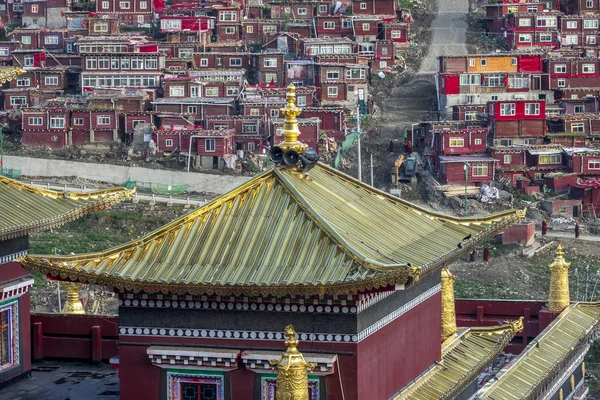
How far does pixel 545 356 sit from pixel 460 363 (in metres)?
6.94

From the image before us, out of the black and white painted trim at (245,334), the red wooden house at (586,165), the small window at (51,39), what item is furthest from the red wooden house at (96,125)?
the black and white painted trim at (245,334)

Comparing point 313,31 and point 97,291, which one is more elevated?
point 313,31

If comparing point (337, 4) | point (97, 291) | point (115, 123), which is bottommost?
point (97, 291)

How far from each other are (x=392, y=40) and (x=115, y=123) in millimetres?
28651

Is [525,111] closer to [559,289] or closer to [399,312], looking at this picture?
[559,289]

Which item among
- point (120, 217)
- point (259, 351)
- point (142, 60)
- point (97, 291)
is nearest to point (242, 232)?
point (259, 351)

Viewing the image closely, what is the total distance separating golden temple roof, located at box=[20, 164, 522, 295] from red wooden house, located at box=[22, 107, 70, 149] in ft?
234

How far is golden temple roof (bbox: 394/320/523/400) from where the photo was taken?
942 inches

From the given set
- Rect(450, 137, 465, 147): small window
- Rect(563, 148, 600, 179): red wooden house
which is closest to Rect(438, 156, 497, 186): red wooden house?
Rect(450, 137, 465, 147): small window

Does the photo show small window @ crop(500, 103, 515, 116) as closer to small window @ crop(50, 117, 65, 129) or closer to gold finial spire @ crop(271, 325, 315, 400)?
small window @ crop(50, 117, 65, 129)

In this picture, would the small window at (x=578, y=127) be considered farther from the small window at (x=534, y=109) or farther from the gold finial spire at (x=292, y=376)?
the gold finial spire at (x=292, y=376)

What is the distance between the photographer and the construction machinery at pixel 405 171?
8888cm

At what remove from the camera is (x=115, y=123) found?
94375mm

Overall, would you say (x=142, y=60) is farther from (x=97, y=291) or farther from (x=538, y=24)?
(x=97, y=291)
